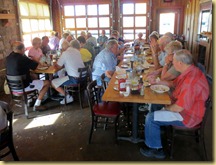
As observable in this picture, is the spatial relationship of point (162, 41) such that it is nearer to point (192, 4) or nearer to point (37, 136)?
point (37, 136)

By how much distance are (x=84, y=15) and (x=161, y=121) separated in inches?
312

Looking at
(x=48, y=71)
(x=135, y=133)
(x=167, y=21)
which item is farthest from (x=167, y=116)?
(x=167, y=21)

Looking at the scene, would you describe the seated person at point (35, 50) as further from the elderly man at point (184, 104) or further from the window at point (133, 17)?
the window at point (133, 17)

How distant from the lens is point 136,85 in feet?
8.31

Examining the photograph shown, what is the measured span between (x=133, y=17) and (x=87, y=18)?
6.57ft

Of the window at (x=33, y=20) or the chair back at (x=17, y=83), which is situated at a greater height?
the window at (x=33, y=20)

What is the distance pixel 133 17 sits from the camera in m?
9.17

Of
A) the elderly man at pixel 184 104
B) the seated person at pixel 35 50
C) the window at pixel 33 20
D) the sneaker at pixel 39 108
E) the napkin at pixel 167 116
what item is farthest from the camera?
the window at pixel 33 20

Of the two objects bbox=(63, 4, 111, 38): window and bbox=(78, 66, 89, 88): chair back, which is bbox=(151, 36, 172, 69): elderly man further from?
bbox=(63, 4, 111, 38): window

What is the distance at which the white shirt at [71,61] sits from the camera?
3885 mm

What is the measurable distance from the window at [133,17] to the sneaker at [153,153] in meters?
7.45

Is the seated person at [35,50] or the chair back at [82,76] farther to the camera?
the seated person at [35,50]

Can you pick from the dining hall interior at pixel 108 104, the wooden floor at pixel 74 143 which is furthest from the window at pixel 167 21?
the wooden floor at pixel 74 143

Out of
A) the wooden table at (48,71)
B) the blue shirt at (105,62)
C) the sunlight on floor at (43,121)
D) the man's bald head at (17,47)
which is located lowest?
the sunlight on floor at (43,121)
